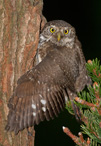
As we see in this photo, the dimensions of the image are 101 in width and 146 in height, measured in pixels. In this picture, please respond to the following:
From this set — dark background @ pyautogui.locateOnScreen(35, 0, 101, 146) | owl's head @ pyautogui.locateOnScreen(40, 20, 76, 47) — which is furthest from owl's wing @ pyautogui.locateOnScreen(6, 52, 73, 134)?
dark background @ pyautogui.locateOnScreen(35, 0, 101, 146)

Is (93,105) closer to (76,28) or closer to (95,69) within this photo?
(95,69)

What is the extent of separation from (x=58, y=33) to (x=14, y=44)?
97 centimetres

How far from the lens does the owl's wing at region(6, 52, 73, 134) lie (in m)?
2.42

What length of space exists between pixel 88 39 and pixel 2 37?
460cm

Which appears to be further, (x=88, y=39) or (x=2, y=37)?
(x=88, y=39)

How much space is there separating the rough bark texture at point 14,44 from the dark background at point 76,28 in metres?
3.55

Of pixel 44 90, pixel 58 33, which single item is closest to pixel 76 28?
pixel 58 33

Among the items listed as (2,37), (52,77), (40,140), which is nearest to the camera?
(2,37)

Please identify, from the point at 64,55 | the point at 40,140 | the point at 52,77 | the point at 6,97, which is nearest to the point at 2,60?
the point at 6,97

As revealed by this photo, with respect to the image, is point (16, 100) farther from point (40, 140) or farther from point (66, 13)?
point (66, 13)

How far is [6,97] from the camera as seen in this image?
8.02ft

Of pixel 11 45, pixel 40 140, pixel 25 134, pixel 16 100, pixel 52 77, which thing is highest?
pixel 11 45

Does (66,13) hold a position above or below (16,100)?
above

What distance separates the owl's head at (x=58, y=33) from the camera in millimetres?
3203
